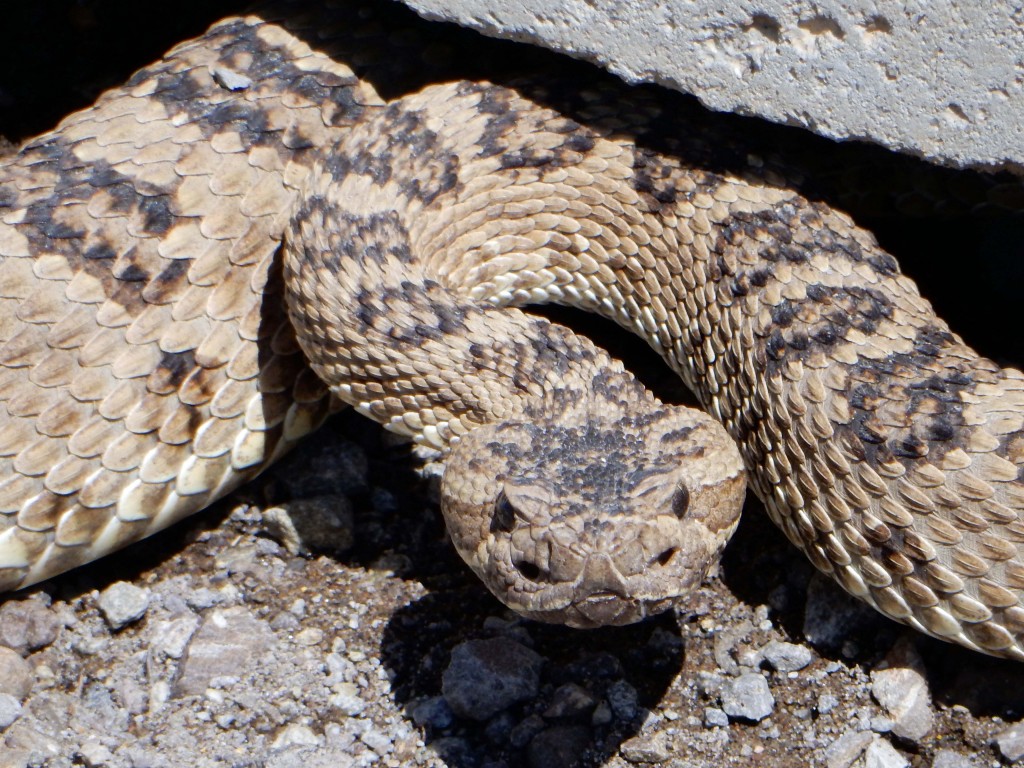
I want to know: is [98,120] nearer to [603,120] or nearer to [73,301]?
[73,301]

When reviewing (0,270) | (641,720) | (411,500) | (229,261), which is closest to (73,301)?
(0,270)

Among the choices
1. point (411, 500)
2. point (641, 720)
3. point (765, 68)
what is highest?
point (765, 68)

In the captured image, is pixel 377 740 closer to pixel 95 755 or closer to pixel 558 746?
pixel 558 746

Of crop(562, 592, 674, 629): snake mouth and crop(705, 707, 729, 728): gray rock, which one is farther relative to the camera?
crop(705, 707, 729, 728): gray rock

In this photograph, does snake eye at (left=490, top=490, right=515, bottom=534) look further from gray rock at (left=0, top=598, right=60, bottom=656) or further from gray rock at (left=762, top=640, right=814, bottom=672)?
gray rock at (left=0, top=598, right=60, bottom=656)

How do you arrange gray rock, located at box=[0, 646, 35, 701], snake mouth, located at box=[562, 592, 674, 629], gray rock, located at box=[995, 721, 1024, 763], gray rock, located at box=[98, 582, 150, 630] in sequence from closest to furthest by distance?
snake mouth, located at box=[562, 592, 674, 629], gray rock, located at box=[995, 721, 1024, 763], gray rock, located at box=[0, 646, 35, 701], gray rock, located at box=[98, 582, 150, 630]

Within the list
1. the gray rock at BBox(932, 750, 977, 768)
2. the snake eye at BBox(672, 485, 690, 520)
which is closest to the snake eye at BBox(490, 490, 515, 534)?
the snake eye at BBox(672, 485, 690, 520)

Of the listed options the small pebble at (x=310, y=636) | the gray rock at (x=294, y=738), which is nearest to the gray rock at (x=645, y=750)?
the gray rock at (x=294, y=738)
